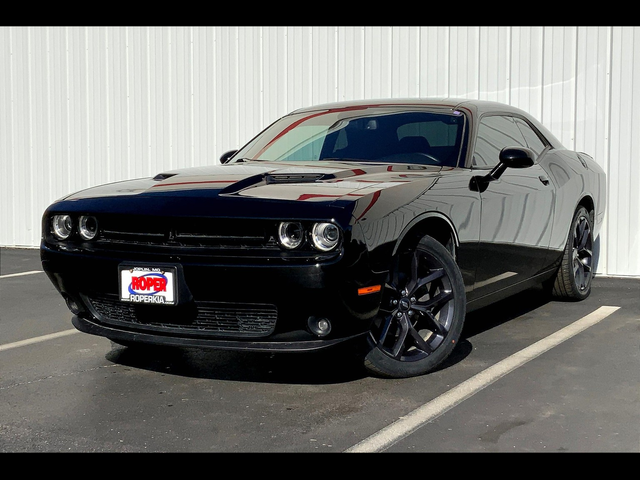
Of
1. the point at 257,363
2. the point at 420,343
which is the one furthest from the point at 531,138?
the point at 257,363

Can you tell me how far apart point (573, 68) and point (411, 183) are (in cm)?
479

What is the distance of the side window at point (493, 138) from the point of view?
17.6ft

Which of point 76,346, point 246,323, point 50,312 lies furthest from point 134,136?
point 246,323

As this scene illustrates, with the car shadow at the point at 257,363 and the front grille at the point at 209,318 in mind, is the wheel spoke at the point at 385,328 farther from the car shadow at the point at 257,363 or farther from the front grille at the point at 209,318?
the front grille at the point at 209,318

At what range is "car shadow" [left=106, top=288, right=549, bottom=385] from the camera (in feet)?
14.9

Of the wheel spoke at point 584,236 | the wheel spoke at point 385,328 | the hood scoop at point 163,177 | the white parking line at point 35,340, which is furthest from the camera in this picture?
the wheel spoke at point 584,236

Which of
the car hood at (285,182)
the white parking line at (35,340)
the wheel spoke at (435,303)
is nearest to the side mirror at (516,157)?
the car hood at (285,182)

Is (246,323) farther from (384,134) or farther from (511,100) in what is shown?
(511,100)

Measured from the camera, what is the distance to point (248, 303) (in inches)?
156

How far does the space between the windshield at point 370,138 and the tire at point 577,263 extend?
1.66 m

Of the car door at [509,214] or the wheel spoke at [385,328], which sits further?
the car door at [509,214]

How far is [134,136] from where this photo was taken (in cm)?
1090

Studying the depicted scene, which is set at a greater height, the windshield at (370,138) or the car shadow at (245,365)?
the windshield at (370,138)

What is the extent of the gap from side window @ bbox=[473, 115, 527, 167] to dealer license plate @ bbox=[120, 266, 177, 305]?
2.05m
